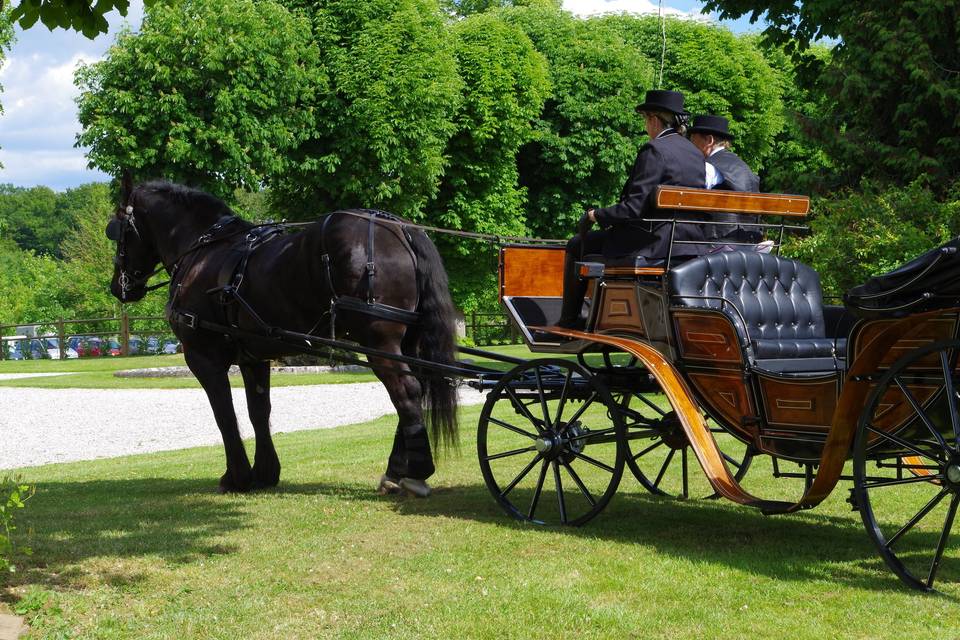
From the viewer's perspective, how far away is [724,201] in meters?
6.49

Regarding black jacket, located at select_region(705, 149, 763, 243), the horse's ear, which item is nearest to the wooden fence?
the horse's ear

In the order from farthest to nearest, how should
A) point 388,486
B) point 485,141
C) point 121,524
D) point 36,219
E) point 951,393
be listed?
point 36,219
point 485,141
point 388,486
point 121,524
point 951,393

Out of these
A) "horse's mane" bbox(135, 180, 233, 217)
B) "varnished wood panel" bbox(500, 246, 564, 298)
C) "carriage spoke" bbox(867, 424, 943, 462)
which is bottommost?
"carriage spoke" bbox(867, 424, 943, 462)

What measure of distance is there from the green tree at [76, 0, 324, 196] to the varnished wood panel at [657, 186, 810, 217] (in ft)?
64.7

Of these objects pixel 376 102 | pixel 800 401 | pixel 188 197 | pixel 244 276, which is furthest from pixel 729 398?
pixel 376 102

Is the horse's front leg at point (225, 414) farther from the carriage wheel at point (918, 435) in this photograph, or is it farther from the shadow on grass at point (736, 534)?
the carriage wheel at point (918, 435)

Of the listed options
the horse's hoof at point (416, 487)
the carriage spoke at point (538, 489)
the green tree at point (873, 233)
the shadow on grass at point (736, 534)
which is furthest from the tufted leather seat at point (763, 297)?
the green tree at point (873, 233)

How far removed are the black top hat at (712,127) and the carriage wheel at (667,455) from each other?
208 cm

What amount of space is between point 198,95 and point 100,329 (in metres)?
15.0

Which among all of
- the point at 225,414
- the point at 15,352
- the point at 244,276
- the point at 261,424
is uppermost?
the point at 244,276

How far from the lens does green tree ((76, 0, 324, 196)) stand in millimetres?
24609

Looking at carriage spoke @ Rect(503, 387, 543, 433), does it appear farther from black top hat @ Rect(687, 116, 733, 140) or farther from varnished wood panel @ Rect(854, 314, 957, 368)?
black top hat @ Rect(687, 116, 733, 140)

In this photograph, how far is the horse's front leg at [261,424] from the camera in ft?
29.6

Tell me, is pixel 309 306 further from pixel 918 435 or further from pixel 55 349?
pixel 55 349
